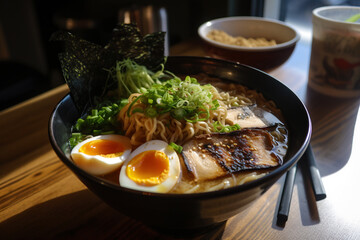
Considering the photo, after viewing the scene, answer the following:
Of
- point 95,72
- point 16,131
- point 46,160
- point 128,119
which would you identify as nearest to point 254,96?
point 128,119

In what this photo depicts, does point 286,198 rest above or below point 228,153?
below

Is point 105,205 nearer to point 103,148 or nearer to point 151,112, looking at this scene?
point 103,148

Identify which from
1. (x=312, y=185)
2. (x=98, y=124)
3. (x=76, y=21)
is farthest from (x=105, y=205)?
(x=76, y=21)

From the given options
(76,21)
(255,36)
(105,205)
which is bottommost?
(105,205)

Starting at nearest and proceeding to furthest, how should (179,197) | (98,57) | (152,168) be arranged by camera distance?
(179,197)
(152,168)
(98,57)

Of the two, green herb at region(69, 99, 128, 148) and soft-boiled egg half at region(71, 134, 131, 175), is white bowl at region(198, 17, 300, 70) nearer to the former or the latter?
green herb at region(69, 99, 128, 148)

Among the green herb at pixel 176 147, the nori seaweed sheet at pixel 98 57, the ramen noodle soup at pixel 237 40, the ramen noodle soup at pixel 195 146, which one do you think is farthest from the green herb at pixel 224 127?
the ramen noodle soup at pixel 237 40

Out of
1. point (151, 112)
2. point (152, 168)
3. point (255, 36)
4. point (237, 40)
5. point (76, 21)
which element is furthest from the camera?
point (76, 21)
